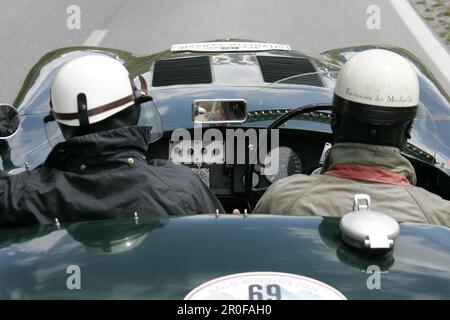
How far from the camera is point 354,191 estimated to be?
2.86 meters

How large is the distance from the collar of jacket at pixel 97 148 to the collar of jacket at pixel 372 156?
799 mm

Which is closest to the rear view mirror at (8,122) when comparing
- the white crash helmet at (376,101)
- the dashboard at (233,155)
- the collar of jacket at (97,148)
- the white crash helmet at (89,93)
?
the dashboard at (233,155)

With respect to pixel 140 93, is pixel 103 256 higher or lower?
lower

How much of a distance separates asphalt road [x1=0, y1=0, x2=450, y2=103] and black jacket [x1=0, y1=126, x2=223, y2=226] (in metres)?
5.76

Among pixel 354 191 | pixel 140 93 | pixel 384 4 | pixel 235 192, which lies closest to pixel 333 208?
pixel 354 191

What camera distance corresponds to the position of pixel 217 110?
13.9 feet

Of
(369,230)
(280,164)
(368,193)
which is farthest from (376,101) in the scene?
(280,164)

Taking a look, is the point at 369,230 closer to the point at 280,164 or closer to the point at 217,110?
the point at 280,164

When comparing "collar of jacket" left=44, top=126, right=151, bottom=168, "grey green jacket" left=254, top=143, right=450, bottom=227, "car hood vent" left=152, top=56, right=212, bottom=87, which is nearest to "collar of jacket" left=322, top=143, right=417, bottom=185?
"grey green jacket" left=254, top=143, right=450, bottom=227

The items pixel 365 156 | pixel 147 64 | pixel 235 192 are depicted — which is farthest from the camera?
pixel 147 64

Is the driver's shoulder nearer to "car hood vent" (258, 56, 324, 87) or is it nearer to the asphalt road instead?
"car hood vent" (258, 56, 324, 87)

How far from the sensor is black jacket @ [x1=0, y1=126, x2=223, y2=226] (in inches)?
112
